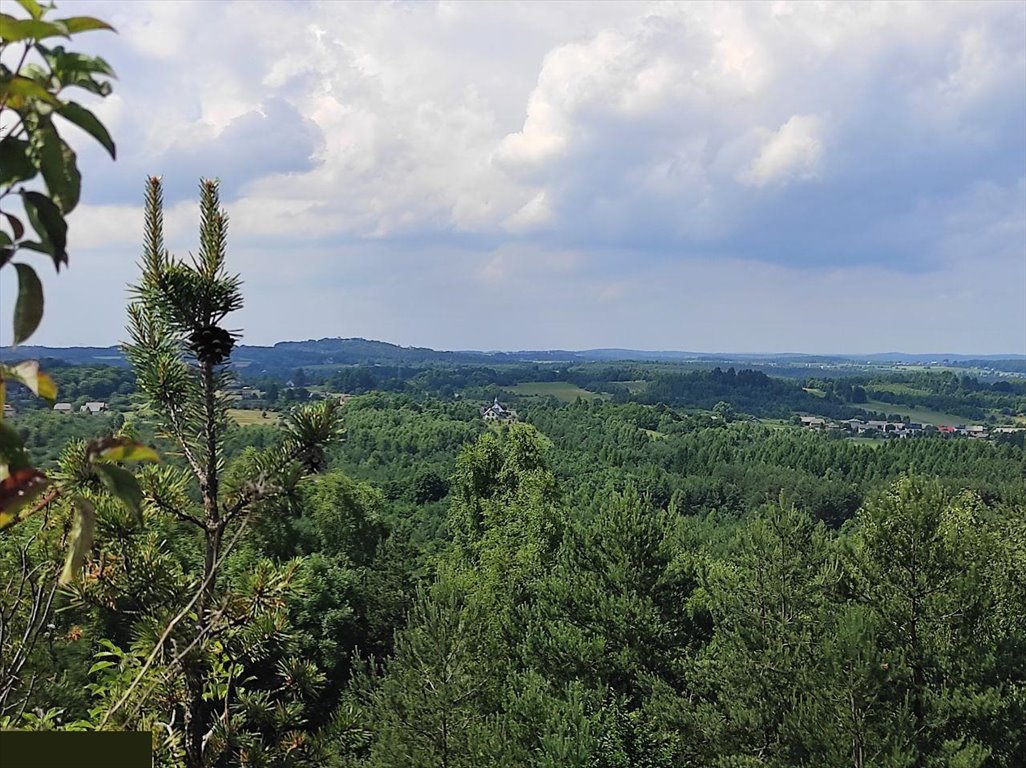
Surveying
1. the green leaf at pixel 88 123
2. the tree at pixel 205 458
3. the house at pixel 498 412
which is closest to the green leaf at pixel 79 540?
the green leaf at pixel 88 123

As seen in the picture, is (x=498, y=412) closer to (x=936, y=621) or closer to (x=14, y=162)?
(x=936, y=621)

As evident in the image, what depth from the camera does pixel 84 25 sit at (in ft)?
3.67

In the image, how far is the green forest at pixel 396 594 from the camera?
2.14 meters

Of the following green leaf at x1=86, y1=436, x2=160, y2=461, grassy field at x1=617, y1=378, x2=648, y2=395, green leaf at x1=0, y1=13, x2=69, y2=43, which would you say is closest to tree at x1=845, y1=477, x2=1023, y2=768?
green leaf at x1=86, y1=436, x2=160, y2=461

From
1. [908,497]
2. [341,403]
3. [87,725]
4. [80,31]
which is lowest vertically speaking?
[908,497]

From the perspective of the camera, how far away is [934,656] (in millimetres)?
13742

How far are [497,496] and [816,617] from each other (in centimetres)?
1473

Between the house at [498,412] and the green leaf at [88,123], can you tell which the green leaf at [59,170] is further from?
the house at [498,412]

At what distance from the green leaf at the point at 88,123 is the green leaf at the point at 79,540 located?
1.72 ft

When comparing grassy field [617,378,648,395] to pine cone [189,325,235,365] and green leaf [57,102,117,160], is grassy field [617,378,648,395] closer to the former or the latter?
pine cone [189,325,235,365]

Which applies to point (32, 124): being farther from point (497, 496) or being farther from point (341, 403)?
point (497, 496)

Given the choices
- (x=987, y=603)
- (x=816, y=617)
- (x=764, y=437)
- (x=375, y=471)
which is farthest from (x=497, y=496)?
(x=764, y=437)

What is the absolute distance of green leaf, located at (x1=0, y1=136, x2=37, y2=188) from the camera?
1.07m

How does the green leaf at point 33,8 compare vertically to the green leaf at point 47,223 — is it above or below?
above
